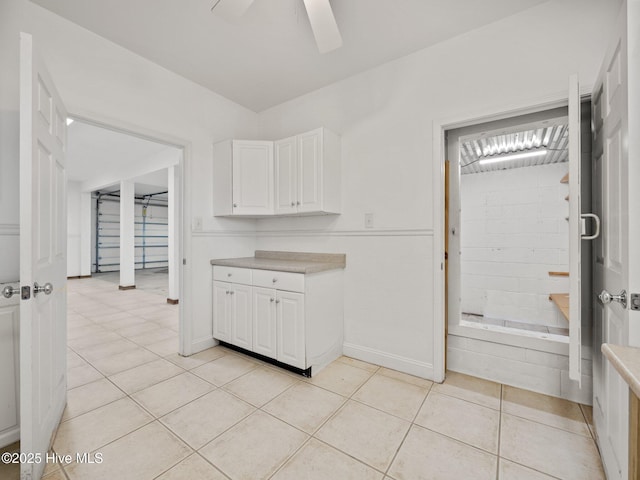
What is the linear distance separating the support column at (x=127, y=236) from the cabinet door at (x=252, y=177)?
468 centimetres

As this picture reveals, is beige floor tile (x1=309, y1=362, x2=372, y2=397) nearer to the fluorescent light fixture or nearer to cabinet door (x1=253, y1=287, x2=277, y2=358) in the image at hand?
cabinet door (x1=253, y1=287, x2=277, y2=358)

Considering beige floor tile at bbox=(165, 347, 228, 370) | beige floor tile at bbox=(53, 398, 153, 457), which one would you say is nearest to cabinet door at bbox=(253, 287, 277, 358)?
beige floor tile at bbox=(165, 347, 228, 370)

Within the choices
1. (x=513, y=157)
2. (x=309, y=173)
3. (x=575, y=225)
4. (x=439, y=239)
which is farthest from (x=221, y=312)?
(x=513, y=157)

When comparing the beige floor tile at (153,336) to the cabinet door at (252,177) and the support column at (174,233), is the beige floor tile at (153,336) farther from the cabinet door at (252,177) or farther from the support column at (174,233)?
the cabinet door at (252,177)

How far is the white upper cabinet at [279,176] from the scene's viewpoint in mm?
2584

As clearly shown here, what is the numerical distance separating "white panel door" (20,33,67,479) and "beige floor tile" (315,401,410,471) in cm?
135

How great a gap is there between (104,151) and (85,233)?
3747 mm

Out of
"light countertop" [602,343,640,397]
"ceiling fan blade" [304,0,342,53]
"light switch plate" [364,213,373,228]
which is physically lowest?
"light countertop" [602,343,640,397]

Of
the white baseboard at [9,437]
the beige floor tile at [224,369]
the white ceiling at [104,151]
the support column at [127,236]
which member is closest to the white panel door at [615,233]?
the beige floor tile at [224,369]

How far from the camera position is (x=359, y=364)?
2.55 m

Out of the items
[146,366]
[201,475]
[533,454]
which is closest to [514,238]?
[533,454]

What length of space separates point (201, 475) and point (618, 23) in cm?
270

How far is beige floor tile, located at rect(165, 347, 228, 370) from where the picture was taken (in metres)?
2.54

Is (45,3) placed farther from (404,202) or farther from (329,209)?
(404,202)
